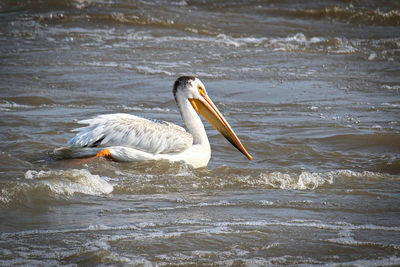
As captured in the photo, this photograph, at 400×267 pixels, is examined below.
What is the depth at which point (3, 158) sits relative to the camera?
5.50 m

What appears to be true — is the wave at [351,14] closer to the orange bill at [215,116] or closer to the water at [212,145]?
the water at [212,145]

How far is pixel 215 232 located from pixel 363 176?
6.09ft

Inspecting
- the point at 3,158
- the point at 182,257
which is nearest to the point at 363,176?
the point at 182,257

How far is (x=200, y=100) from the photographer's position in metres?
6.19

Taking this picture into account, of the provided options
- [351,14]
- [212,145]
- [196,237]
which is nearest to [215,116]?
[212,145]

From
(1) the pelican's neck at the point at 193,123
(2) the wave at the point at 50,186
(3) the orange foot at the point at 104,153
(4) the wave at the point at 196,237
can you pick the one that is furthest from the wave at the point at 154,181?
(4) the wave at the point at 196,237

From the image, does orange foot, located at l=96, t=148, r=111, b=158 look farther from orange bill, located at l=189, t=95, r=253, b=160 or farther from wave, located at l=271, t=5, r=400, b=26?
wave, located at l=271, t=5, r=400, b=26

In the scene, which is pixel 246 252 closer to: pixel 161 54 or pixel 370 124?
pixel 370 124

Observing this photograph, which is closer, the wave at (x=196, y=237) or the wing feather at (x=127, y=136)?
the wave at (x=196, y=237)

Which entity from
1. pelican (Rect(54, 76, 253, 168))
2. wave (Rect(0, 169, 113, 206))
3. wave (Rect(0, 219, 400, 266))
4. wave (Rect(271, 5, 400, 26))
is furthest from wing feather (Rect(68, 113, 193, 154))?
wave (Rect(271, 5, 400, 26))

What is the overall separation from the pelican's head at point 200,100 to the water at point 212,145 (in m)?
0.26

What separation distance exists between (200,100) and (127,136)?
0.78 m

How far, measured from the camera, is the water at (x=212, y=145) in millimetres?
3770

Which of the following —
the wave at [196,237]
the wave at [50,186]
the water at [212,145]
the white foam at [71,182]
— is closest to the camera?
the wave at [196,237]
